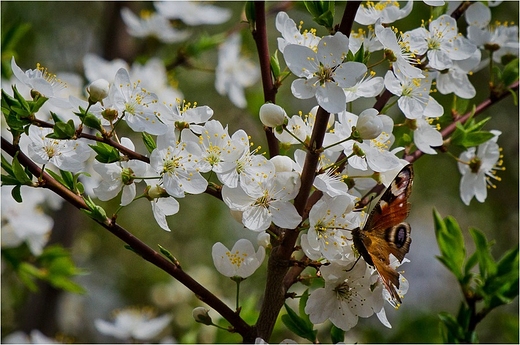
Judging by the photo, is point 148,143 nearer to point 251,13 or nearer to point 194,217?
point 251,13

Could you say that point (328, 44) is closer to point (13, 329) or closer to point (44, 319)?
point (44, 319)

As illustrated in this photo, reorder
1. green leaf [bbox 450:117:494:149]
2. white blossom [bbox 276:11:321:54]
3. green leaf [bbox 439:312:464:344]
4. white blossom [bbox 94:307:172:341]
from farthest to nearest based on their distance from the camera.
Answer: white blossom [bbox 94:307:172:341] → green leaf [bbox 439:312:464:344] → green leaf [bbox 450:117:494:149] → white blossom [bbox 276:11:321:54]

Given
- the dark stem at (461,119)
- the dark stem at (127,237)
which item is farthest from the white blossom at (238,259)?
the dark stem at (461,119)

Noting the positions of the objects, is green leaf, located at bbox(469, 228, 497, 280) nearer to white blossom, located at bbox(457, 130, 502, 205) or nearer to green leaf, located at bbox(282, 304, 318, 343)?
white blossom, located at bbox(457, 130, 502, 205)

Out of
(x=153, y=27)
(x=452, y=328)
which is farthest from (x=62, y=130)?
(x=153, y=27)

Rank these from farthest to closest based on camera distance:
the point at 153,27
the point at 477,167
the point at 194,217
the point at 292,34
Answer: the point at 194,217 → the point at 153,27 → the point at 477,167 → the point at 292,34

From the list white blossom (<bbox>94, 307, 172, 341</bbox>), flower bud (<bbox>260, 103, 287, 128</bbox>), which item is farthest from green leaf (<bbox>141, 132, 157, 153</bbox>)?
white blossom (<bbox>94, 307, 172, 341</bbox>)

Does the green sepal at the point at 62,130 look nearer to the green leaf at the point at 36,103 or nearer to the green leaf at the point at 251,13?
the green leaf at the point at 36,103
